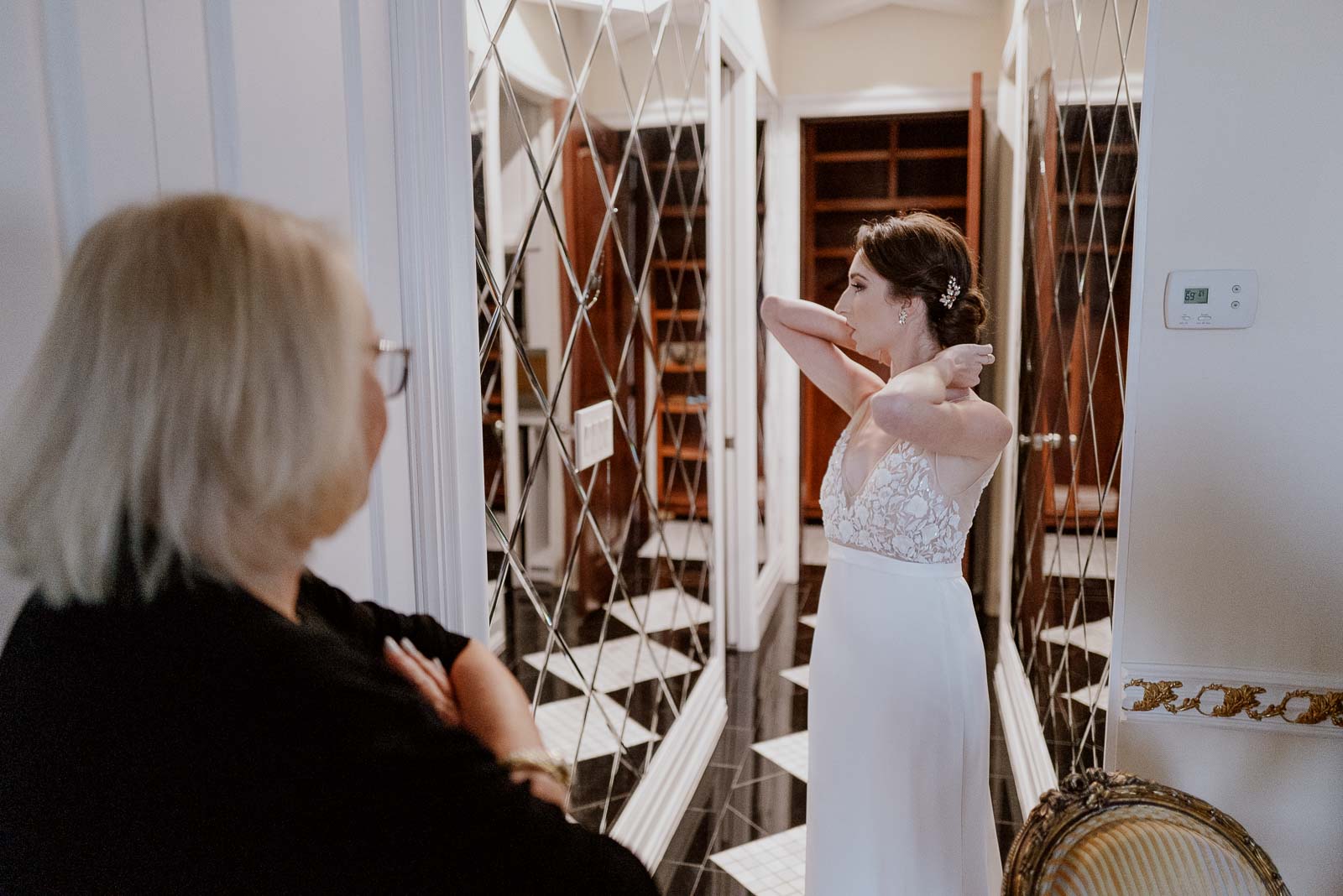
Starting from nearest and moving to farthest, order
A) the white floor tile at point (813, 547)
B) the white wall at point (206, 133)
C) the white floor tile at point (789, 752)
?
the white wall at point (206, 133)
the white floor tile at point (789, 752)
the white floor tile at point (813, 547)

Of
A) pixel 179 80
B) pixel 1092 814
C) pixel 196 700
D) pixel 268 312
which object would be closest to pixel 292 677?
pixel 196 700

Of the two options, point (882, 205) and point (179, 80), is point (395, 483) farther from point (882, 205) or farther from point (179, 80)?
point (882, 205)

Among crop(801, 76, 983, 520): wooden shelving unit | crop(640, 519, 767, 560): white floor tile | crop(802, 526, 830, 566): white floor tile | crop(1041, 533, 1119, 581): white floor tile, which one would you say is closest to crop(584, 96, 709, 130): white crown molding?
crop(640, 519, 767, 560): white floor tile

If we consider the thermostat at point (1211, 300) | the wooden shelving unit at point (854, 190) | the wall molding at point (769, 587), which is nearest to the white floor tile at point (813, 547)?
the wooden shelving unit at point (854, 190)

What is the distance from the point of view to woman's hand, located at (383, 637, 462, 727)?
0.88m

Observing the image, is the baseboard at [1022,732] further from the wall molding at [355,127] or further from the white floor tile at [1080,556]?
the wall molding at [355,127]

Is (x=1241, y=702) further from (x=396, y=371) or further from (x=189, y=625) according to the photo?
(x=189, y=625)

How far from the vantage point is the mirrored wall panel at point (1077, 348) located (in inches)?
75.9

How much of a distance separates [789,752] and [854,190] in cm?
397

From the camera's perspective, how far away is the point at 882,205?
226 inches

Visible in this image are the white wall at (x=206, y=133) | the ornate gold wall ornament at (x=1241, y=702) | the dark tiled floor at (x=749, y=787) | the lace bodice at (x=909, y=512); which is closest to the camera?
the white wall at (x=206, y=133)

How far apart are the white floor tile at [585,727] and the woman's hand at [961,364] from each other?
3.42 feet

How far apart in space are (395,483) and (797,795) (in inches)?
73.1

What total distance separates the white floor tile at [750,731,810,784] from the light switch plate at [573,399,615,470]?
130 centimetres
